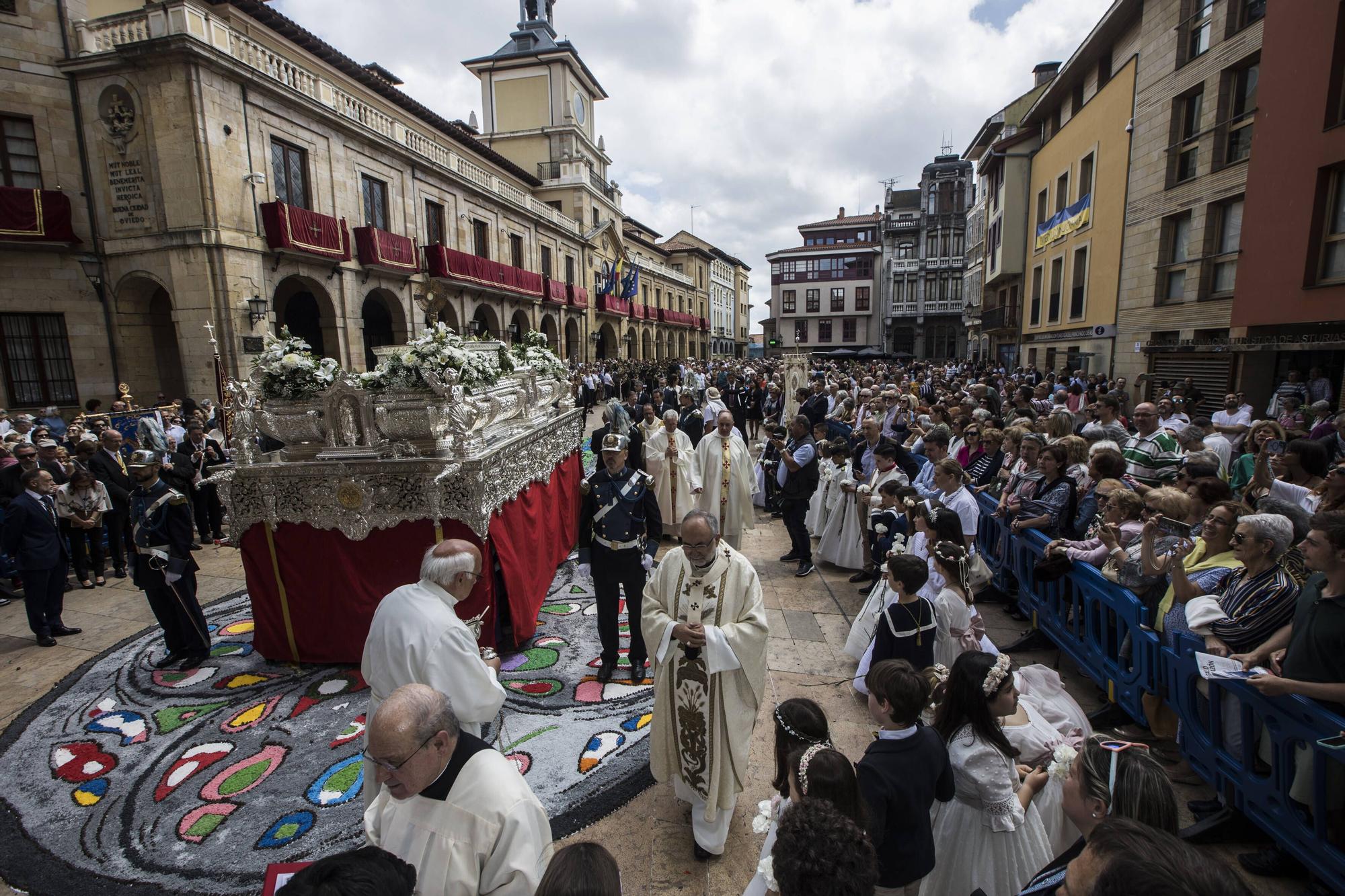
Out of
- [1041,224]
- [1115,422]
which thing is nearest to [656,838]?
[1115,422]

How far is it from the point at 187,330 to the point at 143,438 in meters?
6.15

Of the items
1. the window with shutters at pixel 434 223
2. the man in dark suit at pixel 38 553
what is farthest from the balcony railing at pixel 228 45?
the man in dark suit at pixel 38 553

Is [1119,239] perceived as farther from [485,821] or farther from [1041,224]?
[485,821]

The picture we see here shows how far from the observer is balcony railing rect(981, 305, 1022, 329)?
25.0 m

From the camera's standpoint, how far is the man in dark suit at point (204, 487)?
891 centimetres

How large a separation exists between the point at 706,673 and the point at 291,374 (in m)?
4.59

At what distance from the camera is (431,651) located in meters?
3.00

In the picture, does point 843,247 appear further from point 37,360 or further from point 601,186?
point 37,360

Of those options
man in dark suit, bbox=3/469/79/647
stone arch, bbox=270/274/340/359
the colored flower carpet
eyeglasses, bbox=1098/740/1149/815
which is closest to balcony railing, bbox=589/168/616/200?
stone arch, bbox=270/274/340/359

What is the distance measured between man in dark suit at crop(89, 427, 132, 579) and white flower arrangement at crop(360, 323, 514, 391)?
501 centimetres

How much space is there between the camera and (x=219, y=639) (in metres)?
6.02

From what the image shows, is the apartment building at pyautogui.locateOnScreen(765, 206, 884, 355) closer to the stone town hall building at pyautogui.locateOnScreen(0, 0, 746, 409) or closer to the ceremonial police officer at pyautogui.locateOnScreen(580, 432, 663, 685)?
the stone town hall building at pyautogui.locateOnScreen(0, 0, 746, 409)

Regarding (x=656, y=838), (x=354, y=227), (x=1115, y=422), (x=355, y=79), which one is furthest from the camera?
(x=355, y=79)

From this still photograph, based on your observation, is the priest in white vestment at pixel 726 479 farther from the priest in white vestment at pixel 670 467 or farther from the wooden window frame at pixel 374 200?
the wooden window frame at pixel 374 200
